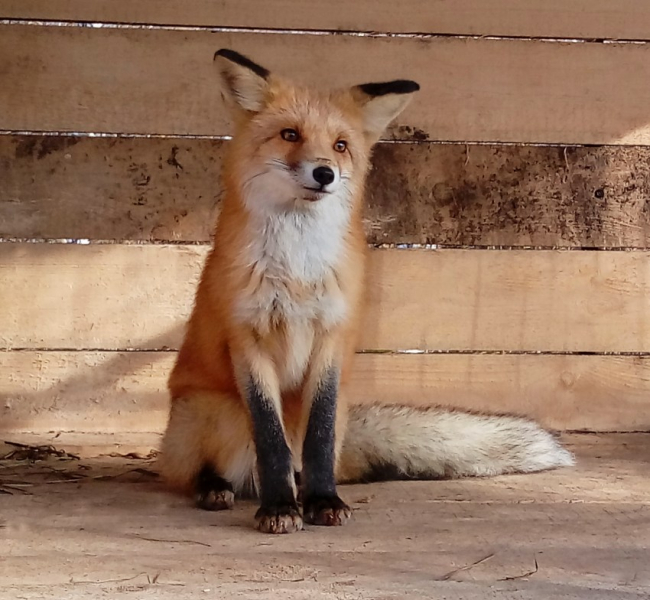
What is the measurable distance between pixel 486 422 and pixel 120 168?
1.44 meters

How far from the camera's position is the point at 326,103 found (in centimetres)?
220

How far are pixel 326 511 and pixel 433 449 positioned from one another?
0.57m

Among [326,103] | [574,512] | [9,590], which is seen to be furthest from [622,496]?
[9,590]

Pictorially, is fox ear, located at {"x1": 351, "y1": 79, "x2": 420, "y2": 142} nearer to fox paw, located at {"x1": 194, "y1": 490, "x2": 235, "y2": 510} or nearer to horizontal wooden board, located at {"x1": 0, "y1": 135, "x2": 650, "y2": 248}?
horizontal wooden board, located at {"x1": 0, "y1": 135, "x2": 650, "y2": 248}

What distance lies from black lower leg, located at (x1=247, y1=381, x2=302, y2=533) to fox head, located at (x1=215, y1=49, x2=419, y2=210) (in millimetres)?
488

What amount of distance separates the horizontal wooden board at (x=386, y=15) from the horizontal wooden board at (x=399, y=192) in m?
0.39

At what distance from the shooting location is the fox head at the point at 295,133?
81.7 inches

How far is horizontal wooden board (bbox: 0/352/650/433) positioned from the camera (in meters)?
2.92

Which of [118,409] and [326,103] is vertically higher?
[326,103]

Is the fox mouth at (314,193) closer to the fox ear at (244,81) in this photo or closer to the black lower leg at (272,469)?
the fox ear at (244,81)

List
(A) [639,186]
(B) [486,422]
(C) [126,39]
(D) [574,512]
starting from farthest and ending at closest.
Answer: (A) [639,186] → (C) [126,39] → (B) [486,422] → (D) [574,512]

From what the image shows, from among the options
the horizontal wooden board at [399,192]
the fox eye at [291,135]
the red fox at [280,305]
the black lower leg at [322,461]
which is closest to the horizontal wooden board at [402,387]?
the horizontal wooden board at [399,192]

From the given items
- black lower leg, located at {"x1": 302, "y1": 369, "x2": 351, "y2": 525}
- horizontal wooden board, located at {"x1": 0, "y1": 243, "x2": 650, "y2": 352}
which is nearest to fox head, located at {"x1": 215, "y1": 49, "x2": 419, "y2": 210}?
black lower leg, located at {"x1": 302, "y1": 369, "x2": 351, "y2": 525}

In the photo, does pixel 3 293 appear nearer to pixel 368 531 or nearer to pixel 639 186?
pixel 368 531
